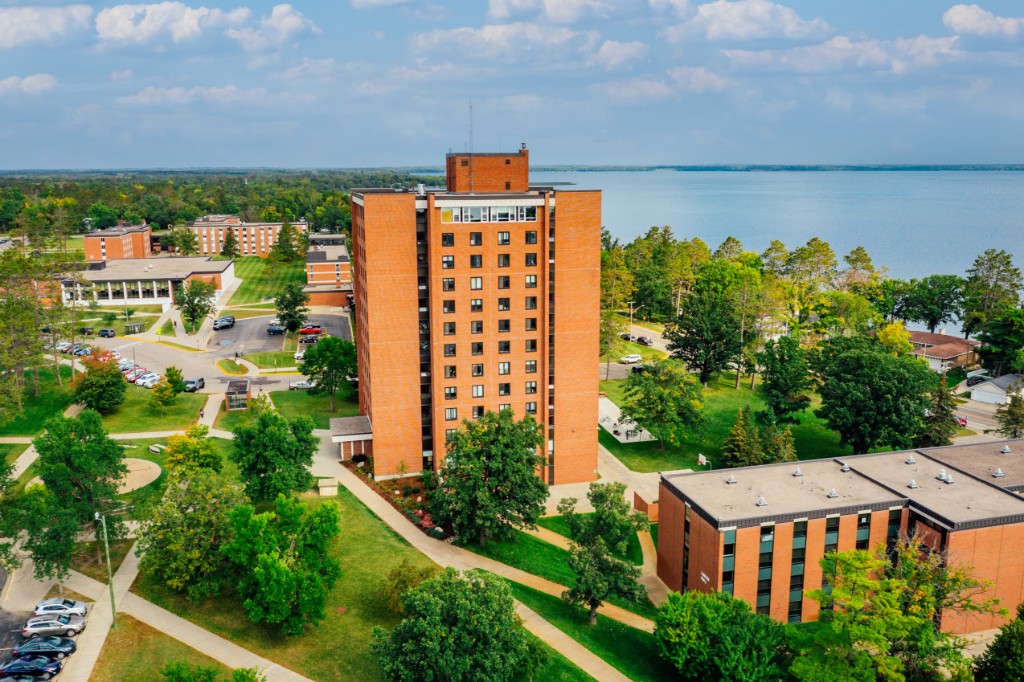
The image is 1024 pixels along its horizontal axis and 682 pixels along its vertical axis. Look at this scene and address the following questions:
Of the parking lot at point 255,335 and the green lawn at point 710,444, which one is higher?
the parking lot at point 255,335

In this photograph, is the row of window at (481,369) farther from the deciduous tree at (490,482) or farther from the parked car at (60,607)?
the parked car at (60,607)

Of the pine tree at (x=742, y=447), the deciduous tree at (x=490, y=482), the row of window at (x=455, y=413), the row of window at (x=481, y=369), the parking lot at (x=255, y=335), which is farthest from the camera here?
the parking lot at (x=255, y=335)

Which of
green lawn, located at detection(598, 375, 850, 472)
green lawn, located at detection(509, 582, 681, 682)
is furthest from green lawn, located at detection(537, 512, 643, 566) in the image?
green lawn, located at detection(598, 375, 850, 472)

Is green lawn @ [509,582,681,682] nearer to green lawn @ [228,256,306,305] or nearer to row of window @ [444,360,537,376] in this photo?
row of window @ [444,360,537,376]

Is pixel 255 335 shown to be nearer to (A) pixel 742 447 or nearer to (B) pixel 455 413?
(B) pixel 455 413

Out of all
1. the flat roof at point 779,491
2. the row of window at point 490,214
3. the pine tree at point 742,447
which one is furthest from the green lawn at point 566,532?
the row of window at point 490,214

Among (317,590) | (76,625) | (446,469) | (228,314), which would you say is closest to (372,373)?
(446,469)

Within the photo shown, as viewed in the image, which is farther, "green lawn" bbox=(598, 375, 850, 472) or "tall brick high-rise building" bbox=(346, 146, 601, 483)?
"green lawn" bbox=(598, 375, 850, 472)
